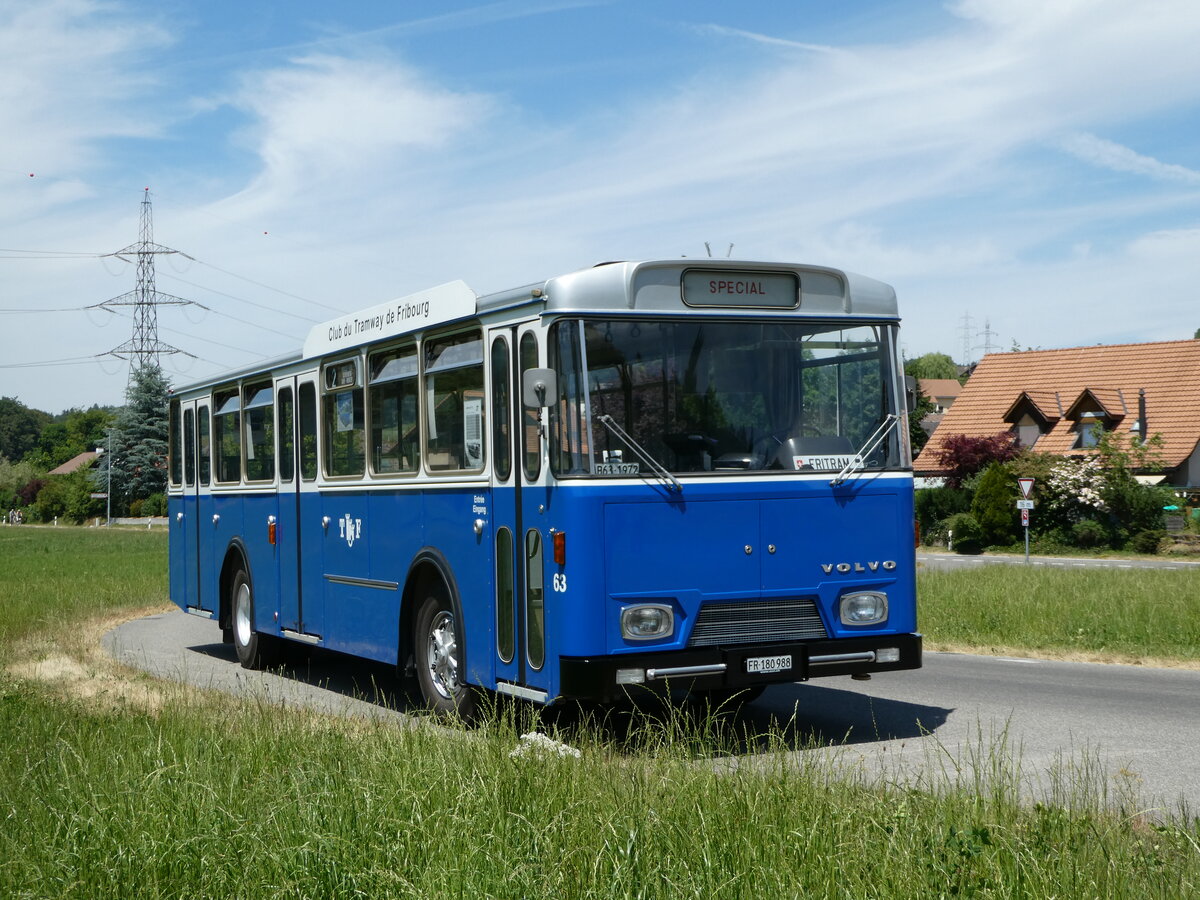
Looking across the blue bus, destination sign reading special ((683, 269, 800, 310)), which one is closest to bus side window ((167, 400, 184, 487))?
the blue bus

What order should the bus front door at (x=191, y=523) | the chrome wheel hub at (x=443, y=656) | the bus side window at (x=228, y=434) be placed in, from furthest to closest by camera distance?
the bus front door at (x=191, y=523)
the bus side window at (x=228, y=434)
the chrome wheel hub at (x=443, y=656)

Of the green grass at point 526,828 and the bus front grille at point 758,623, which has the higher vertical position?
the bus front grille at point 758,623

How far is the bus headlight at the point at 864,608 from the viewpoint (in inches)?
376

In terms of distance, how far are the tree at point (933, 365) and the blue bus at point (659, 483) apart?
149m

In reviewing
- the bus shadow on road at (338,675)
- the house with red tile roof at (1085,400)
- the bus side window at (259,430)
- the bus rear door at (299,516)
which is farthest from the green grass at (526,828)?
the house with red tile roof at (1085,400)

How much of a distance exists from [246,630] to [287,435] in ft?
9.29

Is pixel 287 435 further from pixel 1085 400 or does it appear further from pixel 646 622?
pixel 1085 400

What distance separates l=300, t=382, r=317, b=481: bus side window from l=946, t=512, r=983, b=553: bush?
4027 cm

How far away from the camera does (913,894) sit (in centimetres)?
487

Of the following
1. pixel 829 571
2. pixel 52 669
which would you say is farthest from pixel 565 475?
pixel 52 669

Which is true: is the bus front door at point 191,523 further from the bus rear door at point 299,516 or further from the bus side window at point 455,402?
the bus side window at point 455,402

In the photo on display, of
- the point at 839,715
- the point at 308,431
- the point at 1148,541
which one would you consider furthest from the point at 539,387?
the point at 1148,541

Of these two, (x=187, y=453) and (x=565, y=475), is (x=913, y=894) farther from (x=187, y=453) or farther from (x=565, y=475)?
(x=187, y=453)

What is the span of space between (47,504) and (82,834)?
13529cm
